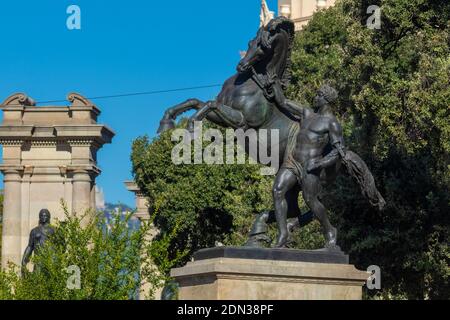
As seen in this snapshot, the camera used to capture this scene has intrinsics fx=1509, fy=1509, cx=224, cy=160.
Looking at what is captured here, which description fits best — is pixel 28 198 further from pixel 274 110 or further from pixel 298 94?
pixel 274 110

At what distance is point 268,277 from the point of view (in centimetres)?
2433

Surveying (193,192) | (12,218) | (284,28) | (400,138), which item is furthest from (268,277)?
(193,192)

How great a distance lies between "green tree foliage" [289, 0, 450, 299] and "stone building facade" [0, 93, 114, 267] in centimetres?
1207

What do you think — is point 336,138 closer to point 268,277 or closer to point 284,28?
point 284,28

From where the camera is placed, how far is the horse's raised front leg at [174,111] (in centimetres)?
2602

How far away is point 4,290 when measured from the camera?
98.6ft

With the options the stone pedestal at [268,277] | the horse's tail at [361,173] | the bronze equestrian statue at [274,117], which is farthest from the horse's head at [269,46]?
the stone pedestal at [268,277]

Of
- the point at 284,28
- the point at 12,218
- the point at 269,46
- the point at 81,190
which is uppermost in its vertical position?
the point at 81,190

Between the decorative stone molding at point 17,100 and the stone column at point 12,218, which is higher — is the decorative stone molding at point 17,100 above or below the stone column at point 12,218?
above

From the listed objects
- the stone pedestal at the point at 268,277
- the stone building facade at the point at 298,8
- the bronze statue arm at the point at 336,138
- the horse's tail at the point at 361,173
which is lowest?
the stone pedestal at the point at 268,277

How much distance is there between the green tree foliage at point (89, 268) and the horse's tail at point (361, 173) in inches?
227

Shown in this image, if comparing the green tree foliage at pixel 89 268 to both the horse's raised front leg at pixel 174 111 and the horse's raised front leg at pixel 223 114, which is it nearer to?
the horse's raised front leg at pixel 174 111

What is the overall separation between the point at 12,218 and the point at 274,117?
28.6 m
